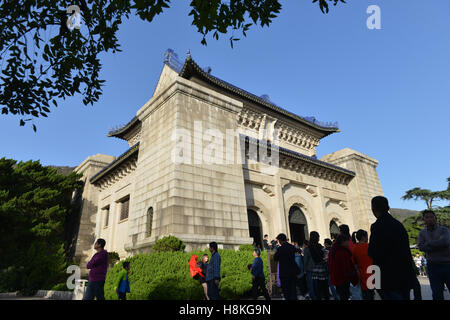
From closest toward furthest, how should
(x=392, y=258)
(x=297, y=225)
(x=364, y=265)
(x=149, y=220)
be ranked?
(x=392, y=258) < (x=364, y=265) < (x=149, y=220) < (x=297, y=225)

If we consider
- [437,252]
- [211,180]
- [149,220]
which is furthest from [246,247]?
[437,252]

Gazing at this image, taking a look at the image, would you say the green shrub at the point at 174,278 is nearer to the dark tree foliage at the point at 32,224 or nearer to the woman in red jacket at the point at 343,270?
the woman in red jacket at the point at 343,270

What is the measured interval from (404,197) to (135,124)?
103 feet

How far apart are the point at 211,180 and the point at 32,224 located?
13.2 m

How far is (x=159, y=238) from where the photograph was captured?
9602mm

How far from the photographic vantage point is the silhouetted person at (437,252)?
460 cm

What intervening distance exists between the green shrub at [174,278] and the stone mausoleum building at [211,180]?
120 centimetres

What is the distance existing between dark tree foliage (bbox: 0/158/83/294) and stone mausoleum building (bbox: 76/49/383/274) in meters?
1.83

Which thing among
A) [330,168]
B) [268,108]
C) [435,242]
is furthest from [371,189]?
[435,242]

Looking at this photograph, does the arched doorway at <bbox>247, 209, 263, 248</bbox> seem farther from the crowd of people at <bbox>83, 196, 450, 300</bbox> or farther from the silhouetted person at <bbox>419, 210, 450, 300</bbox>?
the silhouetted person at <bbox>419, 210, 450, 300</bbox>

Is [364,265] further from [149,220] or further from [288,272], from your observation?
[149,220]

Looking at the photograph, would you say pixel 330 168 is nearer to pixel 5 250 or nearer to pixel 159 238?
pixel 159 238

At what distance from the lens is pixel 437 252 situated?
4676 mm
